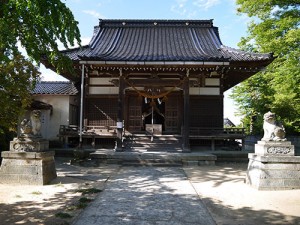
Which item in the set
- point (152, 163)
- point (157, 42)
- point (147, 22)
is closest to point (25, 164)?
point (152, 163)

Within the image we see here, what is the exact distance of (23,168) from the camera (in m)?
7.55

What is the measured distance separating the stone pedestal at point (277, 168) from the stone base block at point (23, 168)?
5.79m

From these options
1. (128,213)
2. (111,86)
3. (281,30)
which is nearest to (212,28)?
(281,30)

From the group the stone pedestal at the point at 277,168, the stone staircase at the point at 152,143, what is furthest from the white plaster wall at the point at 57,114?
the stone pedestal at the point at 277,168

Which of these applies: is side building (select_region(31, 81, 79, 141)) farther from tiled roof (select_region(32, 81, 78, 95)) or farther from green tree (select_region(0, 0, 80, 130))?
green tree (select_region(0, 0, 80, 130))

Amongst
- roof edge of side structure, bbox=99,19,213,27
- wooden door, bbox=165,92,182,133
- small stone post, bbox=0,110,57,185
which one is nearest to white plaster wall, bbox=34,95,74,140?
roof edge of side structure, bbox=99,19,213,27

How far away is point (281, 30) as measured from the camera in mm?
13453

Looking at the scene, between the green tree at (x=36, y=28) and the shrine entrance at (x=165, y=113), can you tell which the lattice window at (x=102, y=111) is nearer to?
the shrine entrance at (x=165, y=113)

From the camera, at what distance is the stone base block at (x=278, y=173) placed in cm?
691

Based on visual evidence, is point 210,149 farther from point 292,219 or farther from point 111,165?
point 292,219

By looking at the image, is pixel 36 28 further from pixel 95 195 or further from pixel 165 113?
pixel 165 113

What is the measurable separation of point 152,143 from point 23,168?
706 cm

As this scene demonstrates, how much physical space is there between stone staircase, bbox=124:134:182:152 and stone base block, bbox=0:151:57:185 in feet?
19.7

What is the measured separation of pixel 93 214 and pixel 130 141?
29.3ft
